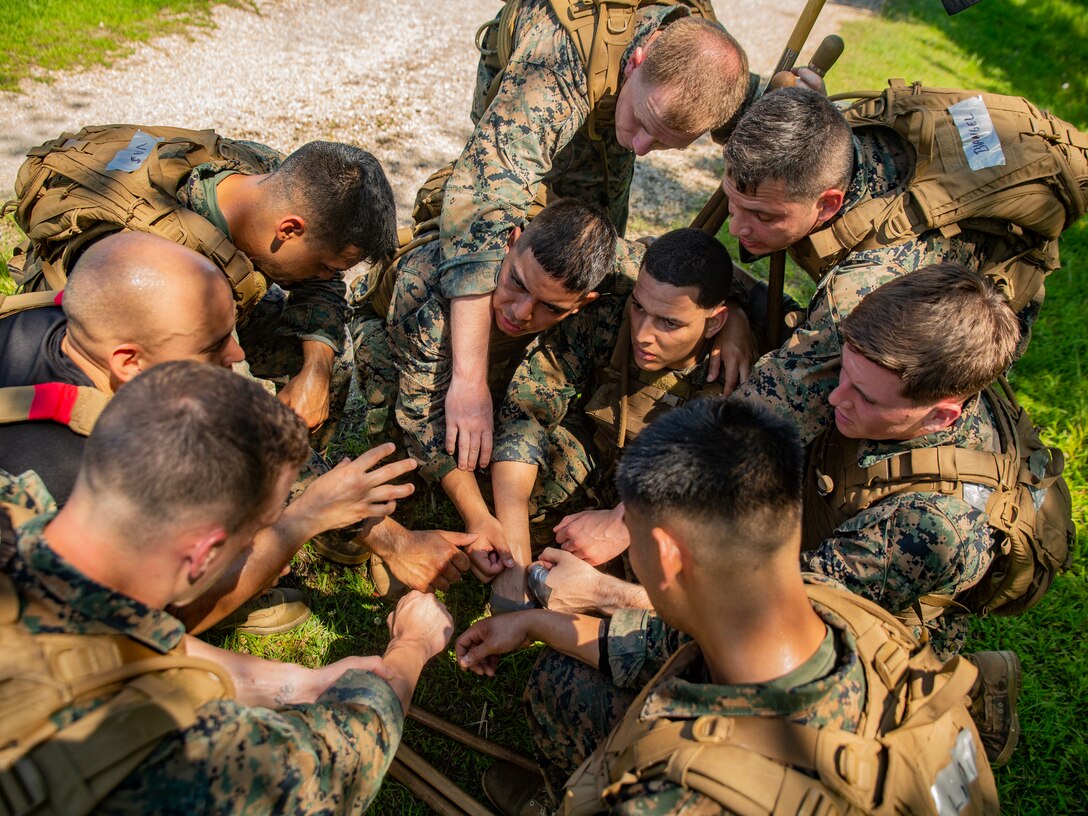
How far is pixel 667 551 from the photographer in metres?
2.29

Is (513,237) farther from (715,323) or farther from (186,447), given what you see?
(186,447)

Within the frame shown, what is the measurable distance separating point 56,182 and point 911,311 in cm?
381

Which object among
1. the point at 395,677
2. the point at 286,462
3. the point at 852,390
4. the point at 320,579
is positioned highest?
the point at 286,462

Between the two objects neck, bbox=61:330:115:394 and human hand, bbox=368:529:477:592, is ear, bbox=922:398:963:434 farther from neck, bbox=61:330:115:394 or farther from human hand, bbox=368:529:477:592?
neck, bbox=61:330:115:394

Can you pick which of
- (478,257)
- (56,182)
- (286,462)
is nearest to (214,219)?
(56,182)

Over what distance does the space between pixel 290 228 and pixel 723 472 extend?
2626mm

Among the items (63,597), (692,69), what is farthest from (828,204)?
(63,597)

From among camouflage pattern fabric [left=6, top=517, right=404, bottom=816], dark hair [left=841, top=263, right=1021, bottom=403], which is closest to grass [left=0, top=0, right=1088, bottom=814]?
camouflage pattern fabric [left=6, top=517, right=404, bottom=816]

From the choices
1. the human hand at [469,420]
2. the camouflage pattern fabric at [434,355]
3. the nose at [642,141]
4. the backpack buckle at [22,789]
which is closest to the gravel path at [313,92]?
the camouflage pattern fabric at [434,355]

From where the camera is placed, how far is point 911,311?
10.2 ft

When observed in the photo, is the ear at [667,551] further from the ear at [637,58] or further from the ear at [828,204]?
the ear at [637,58]

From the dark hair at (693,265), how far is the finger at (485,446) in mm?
1094

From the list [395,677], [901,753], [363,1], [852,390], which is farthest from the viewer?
[363,1]

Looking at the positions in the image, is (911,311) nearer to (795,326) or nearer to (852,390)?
(852,390)
